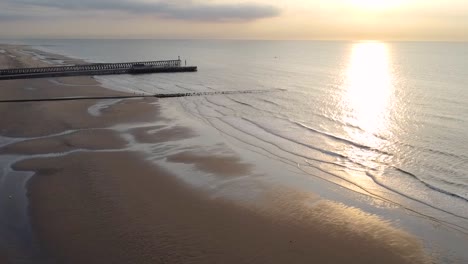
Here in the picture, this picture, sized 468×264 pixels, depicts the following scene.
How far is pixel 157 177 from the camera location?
15750mm

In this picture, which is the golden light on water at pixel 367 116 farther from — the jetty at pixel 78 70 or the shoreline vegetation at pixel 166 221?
the jetty at pixel 78 70

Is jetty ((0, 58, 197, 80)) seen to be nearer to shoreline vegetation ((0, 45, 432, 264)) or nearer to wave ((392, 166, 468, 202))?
shoreline vegetation ((0, 45, 432, 264))

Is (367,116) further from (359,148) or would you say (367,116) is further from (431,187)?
(431,187)

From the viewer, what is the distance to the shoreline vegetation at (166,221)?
10.0 meters

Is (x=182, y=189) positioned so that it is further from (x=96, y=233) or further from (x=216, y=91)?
(x=216, y=91)

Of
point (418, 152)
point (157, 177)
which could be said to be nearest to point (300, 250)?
point (157, 177)

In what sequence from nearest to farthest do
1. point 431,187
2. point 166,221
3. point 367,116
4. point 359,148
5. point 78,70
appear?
point 166,221 < point 431,187 < point 359,148 < point 367,116 < point 78,70

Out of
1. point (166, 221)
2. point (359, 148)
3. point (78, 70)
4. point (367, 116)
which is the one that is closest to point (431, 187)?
point (359, 148)

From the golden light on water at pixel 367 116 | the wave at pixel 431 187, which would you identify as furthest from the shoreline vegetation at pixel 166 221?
the golden light on water at pixel 367 116

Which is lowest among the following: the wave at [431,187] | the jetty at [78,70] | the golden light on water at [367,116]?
the wave at [431,187]

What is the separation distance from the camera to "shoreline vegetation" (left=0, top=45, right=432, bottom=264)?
10039mm

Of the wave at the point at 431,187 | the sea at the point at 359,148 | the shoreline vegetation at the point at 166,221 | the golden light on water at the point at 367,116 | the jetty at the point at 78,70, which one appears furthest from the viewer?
the jetty at the point at 78,70

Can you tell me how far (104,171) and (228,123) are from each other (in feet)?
Answer: 42.4

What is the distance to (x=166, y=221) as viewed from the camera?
38.6 ft
